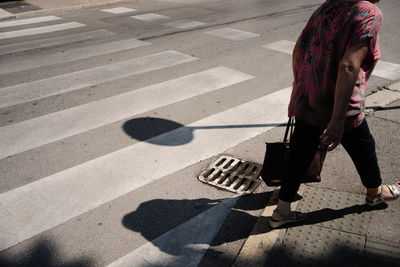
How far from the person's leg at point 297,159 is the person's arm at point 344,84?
0.69ft

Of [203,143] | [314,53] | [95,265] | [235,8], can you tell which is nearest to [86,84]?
[203,143]

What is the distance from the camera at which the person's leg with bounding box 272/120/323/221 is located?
9.04 ft

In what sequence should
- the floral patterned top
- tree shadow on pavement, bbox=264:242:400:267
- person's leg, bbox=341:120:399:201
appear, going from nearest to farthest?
the floral patterned top, tree shadow on pavement, bbox=264:242:400:267, person's leg, bbox=341:120:399:201

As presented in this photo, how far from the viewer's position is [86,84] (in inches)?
244

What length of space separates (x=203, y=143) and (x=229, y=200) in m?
1.14

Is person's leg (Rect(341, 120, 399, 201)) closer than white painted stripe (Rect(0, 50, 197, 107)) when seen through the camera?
Yes

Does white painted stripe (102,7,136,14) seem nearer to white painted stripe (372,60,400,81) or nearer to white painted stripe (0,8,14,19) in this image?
white painted stripe (0,8,14,19)

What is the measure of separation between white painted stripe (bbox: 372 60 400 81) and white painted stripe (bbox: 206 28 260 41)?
3167 mm

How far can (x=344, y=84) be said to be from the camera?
237 centimetres

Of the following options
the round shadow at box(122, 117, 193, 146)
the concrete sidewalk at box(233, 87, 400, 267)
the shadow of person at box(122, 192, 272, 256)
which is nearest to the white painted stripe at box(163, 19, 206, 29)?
A: the round shadow at box(122, 117, 193, 146)

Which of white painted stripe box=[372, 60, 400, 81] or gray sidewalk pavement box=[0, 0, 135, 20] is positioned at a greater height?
gray sidewalk pavement box=[0, 0, 135, 20]

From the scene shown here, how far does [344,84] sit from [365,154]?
2.77 ft

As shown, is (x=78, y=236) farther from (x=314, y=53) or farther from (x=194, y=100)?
(x=194, y=100)

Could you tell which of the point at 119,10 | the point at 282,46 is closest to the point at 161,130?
the point at 282,46
